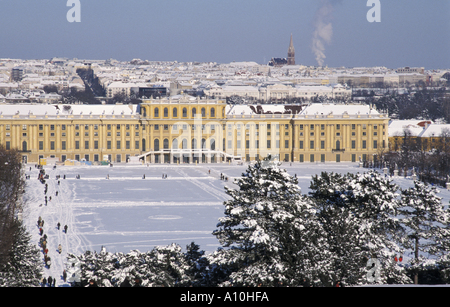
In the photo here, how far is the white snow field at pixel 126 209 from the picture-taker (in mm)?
29172

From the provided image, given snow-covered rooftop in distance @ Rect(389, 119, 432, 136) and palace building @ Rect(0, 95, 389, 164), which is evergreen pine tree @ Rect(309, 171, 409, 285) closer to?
palace building @ Rect(0, 95, 389, 164)

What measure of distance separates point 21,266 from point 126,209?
18052mm

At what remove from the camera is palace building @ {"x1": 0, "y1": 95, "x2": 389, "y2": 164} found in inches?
3238

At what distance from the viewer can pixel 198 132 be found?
84250 mm

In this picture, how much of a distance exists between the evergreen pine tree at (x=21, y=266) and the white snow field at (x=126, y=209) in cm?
139

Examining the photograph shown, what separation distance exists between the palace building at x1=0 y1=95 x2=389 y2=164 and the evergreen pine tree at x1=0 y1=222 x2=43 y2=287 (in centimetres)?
5893

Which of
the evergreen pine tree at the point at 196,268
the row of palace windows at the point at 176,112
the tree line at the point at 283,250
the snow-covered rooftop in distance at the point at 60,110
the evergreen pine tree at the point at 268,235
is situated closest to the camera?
the evergreen pine tree at the point at 268,235

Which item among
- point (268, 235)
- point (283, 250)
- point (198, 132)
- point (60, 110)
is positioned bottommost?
point (283, 250)

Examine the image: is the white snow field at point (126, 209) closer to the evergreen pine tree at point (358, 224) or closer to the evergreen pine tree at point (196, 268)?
the evergreen pine tree at point (196, 268)

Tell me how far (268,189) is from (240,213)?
1.16 metres

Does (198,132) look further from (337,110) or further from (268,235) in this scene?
(268,235)

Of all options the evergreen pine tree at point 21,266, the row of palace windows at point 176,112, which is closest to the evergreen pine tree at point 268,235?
the evergreen pine tree at point 21,266

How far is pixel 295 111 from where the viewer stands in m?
87.2

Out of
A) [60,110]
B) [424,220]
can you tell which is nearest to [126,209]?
[424,220]
